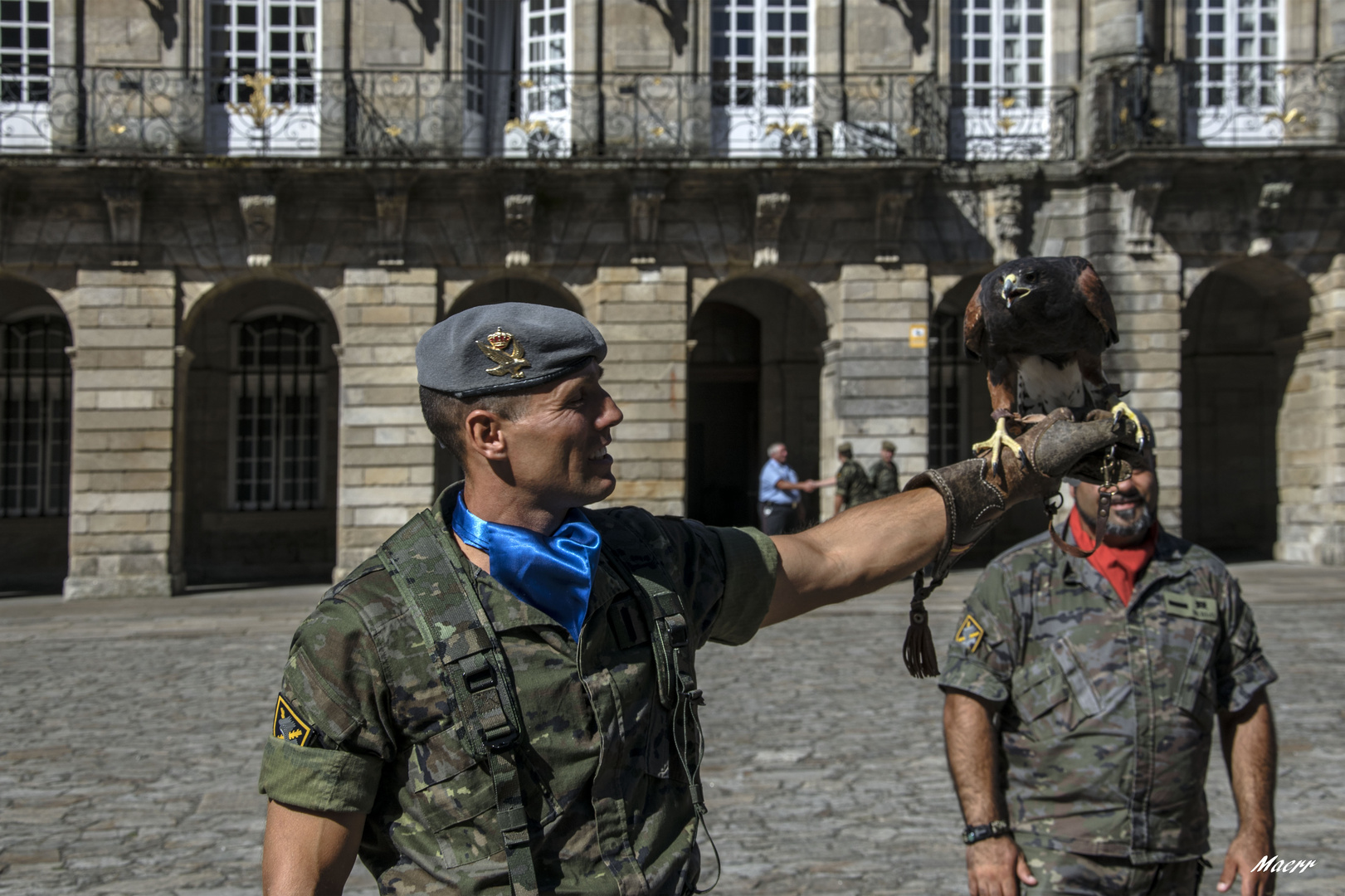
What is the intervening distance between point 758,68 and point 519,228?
3.94 meters

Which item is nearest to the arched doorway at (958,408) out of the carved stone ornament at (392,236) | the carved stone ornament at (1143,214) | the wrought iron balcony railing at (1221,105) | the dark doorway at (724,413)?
the dark doorway at (724,413)

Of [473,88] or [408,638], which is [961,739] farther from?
[473,88]

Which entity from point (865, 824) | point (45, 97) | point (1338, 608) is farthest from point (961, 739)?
point (45, 97)

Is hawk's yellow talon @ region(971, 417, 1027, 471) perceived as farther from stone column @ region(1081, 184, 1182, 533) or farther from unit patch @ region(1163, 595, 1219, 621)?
stone column @ region(1081, 184, 1182, 533)

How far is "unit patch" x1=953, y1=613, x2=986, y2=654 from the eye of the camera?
3559 mm

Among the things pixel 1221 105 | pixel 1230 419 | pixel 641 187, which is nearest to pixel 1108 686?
pixel 641 187

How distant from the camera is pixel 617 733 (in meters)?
2.02

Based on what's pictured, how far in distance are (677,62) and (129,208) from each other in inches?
281

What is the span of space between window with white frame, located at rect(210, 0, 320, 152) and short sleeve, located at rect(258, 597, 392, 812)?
15.5 meters

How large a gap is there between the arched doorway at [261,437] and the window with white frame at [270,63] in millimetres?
2871

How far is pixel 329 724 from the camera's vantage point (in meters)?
1.89

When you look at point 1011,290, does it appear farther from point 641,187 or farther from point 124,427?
point 124,427

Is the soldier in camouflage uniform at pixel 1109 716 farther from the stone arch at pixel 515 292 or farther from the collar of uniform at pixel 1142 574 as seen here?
the stone arch at pixel 515 292

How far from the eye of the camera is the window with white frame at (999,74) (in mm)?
16906
